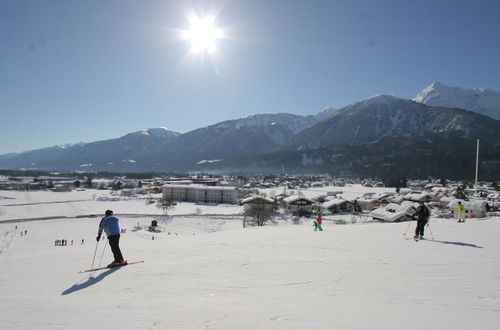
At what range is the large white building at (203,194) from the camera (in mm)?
74750

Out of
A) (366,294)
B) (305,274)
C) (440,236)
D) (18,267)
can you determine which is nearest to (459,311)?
(366,294)

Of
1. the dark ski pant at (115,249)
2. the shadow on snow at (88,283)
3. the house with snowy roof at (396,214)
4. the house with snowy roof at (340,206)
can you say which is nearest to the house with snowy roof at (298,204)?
the house with snowy roof at (340,206)

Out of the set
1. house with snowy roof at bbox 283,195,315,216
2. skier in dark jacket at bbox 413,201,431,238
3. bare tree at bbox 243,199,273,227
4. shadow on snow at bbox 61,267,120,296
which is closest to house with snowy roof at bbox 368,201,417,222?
bare tree at bbox 243,199,273,227

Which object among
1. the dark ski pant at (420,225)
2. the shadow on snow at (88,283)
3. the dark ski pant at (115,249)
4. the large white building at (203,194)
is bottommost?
the large white building at (203,194)

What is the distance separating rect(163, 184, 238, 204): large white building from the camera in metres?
74.8

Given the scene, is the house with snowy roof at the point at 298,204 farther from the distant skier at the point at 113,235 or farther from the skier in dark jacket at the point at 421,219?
the distant skier at the point at 113,235

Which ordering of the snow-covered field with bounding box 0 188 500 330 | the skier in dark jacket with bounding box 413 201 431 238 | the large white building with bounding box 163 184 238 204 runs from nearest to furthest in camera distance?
the snow-covered field with bounding box 0 188 500 330, the skier in dark jacket with bounding box 413 201 431 238, the large white building with bounding box 163 184 238 204

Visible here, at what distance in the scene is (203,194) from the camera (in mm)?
77938

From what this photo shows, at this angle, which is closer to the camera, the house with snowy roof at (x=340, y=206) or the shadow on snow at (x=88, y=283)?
the shadow on snow at (x=88, y=283)

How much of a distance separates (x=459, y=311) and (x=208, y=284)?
4.00 m

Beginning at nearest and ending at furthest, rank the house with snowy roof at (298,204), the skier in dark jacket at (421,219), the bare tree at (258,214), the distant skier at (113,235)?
1. the distant skier at (113,235)
2. the skier in dark jacket at (421,219)
3. the bare tree at (258,214)
4. the house with snowy roof at (298,204)

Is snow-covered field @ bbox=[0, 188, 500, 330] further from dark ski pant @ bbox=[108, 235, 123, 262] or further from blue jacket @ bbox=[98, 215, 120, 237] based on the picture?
blue jacket @ bbox=[98, 215, 120, 237]

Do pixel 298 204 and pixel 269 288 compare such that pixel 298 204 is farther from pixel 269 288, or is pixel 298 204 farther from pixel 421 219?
pixel 269 288

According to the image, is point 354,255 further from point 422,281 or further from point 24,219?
point 24,219
